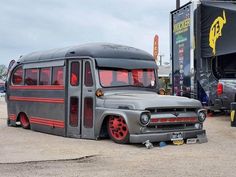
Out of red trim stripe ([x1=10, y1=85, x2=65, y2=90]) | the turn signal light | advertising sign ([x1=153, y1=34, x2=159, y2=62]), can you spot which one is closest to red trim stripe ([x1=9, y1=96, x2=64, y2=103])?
red trim stripe ([x1=10, y1=85, x2=65, y2=90])

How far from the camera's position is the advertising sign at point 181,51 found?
59.1 feet

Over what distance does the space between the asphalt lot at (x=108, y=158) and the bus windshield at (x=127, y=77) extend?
1.39 meters

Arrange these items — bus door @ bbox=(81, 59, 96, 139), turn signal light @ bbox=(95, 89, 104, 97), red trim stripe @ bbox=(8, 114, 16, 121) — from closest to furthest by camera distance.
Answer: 1. turn signal light @ bbox=(95, 89, 104, 97)
2. bus door @ bbox=(81, 59, 96, 139)
3. red trim stripe @ bbox=(8, 114, 16, 121)

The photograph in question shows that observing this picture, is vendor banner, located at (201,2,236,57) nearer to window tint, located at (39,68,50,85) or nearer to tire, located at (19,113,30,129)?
window tint, located at (39,68,50,85)

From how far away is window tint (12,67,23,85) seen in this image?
13.3m

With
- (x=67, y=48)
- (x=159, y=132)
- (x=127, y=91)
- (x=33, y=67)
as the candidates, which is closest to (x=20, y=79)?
(x=33, y=67)

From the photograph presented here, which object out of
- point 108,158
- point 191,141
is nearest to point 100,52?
point 191,141

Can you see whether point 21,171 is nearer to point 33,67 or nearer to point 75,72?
point 75,72

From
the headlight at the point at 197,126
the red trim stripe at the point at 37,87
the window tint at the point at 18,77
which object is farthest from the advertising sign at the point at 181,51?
the headlight at the point at 197,126

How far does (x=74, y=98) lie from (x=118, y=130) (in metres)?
1.61

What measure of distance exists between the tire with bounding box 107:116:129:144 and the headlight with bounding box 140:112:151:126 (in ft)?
1.53

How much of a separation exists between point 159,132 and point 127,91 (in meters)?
1.53

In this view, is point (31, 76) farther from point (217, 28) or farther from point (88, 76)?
point (217, 28)

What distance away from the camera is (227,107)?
15.5 metres
